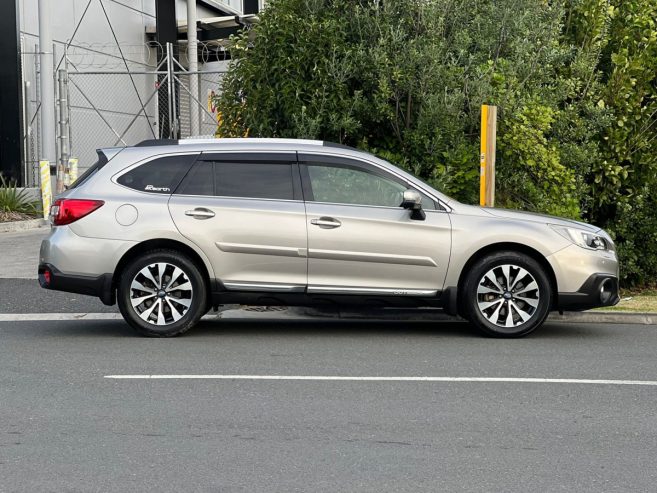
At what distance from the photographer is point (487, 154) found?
38.2 ft

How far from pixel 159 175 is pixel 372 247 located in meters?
2.04

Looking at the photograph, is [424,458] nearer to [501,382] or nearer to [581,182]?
[501,382]

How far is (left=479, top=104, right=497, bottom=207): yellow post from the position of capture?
11.6 m

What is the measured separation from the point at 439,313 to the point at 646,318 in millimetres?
2169

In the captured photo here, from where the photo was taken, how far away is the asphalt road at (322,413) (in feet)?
16.8

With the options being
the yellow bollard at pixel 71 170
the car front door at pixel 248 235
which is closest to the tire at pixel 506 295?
the car front door at pixel 248 235

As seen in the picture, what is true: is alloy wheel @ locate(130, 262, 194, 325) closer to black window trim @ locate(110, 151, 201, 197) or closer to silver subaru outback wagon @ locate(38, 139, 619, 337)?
silver subaru outback wagon @ locate(38, 139, 619, 337)

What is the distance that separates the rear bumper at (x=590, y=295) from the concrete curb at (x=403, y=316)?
1381 millimetres

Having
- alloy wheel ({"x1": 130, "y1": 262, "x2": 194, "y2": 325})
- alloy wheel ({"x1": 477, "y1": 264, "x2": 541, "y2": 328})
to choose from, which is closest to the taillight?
alloy wheel ({"x1": 130, "y1": 262, "x2": 194, "y2": 325})

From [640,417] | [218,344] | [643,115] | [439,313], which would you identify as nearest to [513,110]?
[643,115]

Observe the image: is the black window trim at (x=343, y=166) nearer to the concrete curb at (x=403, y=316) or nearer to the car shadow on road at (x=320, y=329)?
the car shadow on road at (x=320, y=329)

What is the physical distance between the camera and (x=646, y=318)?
36.0 feet

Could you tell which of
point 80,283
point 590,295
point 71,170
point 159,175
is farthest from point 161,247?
point 71,170

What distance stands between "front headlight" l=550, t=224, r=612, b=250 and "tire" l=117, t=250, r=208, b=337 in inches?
130
